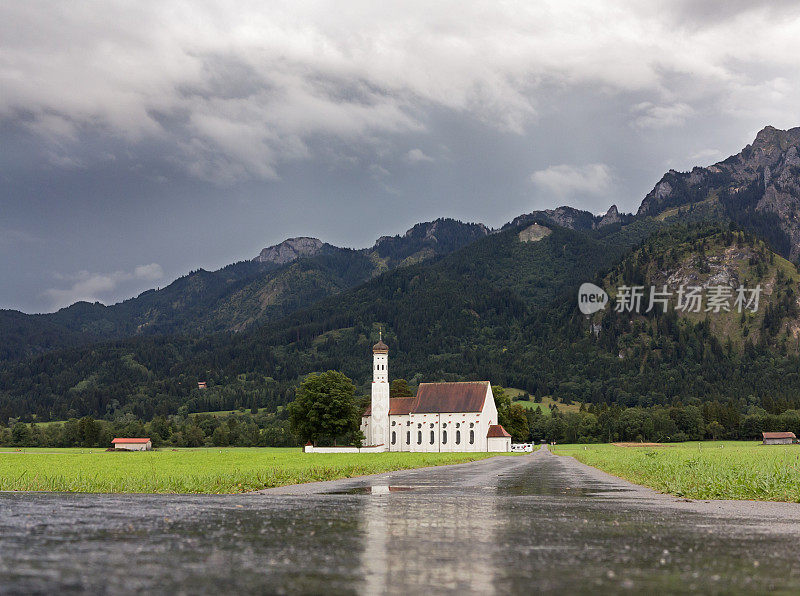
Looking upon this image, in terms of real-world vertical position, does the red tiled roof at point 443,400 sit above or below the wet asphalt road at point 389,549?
above

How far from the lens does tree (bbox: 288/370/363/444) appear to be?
433ft

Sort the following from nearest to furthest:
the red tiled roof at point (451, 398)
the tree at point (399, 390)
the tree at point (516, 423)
A: 1. the red tiled roof at point (451, 398)
2. the tree at point (516, 423)
3. the tree at point (399, 390)

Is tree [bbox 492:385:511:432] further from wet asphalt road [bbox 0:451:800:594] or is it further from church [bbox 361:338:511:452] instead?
wet asphalt road [bbox 0:451:800:594]

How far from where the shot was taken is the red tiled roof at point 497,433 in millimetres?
169250

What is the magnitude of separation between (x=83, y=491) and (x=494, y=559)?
24101 millimetres

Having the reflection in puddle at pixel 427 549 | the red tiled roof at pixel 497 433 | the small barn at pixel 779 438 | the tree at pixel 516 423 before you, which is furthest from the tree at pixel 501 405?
the reflection in puddle at pixel 427 549

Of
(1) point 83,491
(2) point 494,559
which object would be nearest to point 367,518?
(2) point 494,559

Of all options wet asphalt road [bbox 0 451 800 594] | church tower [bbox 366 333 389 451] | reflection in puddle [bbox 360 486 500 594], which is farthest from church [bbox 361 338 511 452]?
wet asphalt road [bbox 0 451 800 594]

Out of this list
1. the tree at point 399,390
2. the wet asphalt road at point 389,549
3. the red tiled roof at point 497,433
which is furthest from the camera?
the tree at point 399,390

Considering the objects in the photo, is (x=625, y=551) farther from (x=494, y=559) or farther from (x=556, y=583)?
(x=556, y=583)

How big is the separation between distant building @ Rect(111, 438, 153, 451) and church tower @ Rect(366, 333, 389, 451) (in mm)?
56900

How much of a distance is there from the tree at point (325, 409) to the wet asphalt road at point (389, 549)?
11093 cm

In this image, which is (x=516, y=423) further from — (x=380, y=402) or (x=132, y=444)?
(x=132, y=444)

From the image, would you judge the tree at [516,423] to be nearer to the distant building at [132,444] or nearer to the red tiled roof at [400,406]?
the red tiled roof at [400,406]
